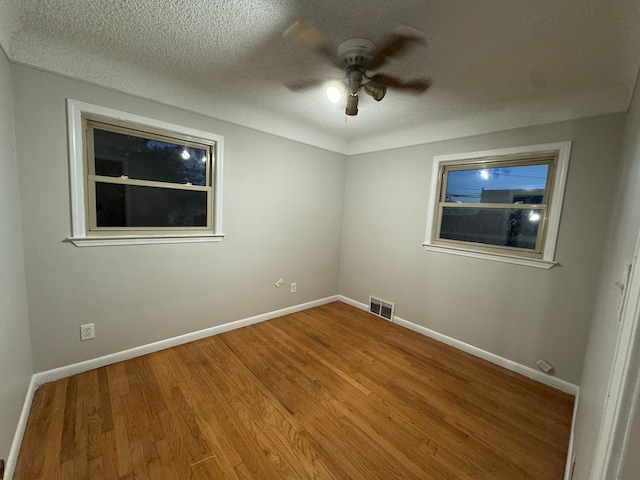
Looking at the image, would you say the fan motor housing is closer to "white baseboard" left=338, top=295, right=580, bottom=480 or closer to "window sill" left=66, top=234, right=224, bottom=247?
"window sill" left=66, top=234, right=224, bottom=247

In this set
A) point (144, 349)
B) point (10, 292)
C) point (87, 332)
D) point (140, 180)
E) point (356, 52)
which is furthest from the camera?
point (144, 349)

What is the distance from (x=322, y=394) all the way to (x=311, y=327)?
112 cm

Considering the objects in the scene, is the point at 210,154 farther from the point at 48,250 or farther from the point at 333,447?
the point at 333,447

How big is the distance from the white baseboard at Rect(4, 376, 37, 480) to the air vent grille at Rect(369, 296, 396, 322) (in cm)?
320

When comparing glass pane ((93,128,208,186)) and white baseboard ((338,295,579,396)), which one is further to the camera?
white baseboard ((338,295,579,396))

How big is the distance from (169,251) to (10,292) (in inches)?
40.5

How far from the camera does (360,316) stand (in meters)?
3.49

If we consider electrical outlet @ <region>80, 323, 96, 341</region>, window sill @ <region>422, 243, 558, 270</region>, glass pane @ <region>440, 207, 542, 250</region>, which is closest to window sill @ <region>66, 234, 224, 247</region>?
electrical outlet @ <region>80, 323, 96, 341</region>

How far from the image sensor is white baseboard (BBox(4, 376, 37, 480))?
1278 mm

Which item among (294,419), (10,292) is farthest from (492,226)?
(10,292)

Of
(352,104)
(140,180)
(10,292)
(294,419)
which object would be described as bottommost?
(294,419)

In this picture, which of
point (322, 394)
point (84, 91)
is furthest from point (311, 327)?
point (84, 91)

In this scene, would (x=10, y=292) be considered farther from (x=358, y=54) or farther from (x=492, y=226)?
(x=492, y=226)

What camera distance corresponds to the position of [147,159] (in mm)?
2240
